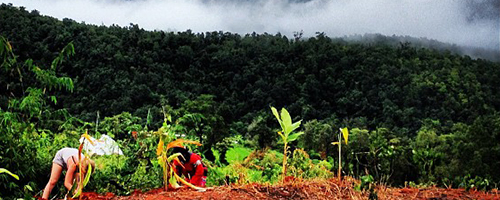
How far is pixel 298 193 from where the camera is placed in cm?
297

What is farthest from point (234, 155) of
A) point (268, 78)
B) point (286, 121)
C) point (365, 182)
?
point (268, 78)

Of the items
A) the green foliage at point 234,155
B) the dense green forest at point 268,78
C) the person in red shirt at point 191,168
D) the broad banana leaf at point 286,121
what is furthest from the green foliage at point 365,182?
the dense green forest at point 268,78

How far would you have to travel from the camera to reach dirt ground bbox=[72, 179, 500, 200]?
2865mm

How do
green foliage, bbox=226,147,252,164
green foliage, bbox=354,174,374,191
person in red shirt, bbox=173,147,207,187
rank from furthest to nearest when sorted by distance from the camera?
1. green foliage, bbox=226,147,252,164
2. person in red shirt, bbox=173,147,207,187
3. green foliage, bbox=354,174,374,191

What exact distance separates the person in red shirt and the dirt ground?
0.66 m

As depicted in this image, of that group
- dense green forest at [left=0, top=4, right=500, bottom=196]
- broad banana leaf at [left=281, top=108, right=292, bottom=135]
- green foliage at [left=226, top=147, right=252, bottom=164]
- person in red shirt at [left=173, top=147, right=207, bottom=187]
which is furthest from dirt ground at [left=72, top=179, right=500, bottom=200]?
dense green forest at [left=0, top=4, right=500, bottom=196]

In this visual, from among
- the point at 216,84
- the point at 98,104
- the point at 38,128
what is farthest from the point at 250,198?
the point at 216,84

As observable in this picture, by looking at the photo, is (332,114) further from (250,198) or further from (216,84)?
(250,198)

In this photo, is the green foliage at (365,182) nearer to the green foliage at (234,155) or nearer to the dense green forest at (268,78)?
the green foliage at (234,155)

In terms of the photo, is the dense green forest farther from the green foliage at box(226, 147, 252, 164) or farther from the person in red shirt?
the person in red shirt

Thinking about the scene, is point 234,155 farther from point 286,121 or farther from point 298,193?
point 298,193

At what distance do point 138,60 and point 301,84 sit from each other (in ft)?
73.5

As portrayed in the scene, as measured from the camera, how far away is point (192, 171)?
4.03m

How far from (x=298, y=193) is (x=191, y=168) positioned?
133cm
